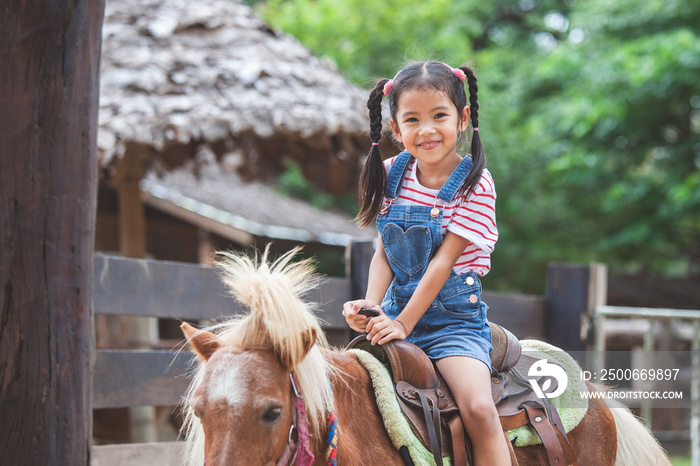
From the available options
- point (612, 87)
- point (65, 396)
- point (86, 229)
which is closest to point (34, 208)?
point (86, 229)

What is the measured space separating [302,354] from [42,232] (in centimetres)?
93

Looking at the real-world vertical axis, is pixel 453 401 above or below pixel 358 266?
below

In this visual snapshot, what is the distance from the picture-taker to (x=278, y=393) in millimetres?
1780

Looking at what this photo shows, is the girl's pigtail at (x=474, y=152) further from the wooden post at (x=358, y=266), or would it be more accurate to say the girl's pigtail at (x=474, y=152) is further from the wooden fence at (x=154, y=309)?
the wooden post at (x=358, y=266)

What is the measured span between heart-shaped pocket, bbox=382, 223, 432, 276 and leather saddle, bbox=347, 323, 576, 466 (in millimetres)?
285

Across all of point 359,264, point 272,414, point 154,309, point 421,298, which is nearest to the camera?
point 272,414

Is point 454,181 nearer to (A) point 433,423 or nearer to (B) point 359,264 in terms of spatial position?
(A) point 433,423

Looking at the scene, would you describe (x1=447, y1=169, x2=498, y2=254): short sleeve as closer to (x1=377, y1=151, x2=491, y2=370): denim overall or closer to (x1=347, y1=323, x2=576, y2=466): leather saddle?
(x1=377, y1=151, x2=491, y2=370): denim overall

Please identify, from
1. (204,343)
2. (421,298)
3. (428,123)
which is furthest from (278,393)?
(428,123)

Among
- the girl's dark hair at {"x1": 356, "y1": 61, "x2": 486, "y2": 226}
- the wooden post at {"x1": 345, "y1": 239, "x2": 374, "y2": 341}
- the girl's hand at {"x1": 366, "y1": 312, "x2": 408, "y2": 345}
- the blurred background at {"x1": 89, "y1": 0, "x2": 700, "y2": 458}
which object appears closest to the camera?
the girl's hand at {"x1": 366, "y1": 312, "x2": 408, "y2": 345}

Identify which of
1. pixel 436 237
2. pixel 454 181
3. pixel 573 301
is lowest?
pixel 573 301

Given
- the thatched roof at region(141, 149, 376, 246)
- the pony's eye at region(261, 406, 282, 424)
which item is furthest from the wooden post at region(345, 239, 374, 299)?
the thatched roof at region(141, 149, 376, 246)

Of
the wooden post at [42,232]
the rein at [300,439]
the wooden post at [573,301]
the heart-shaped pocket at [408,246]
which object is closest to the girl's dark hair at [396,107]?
the heart-shaped pocket at [408,246]

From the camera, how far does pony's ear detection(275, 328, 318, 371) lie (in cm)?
182
